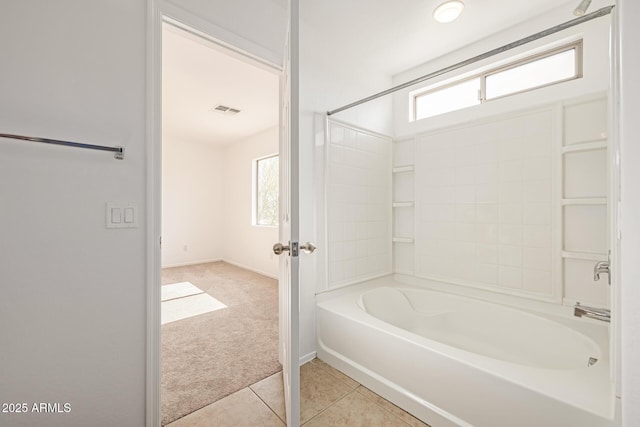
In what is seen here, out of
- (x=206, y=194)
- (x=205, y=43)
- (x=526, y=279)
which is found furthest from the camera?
(x=206, y=194)

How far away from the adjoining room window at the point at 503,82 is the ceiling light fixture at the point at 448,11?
658mm

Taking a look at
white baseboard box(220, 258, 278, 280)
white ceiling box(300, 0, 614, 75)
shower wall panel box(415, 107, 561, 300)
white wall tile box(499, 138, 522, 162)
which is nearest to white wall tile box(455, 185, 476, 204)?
shower wall panel box(415, 107, 561, 300)

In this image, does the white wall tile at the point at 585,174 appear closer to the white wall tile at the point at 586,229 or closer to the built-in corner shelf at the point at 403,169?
the white wall tile at the point at 586,229

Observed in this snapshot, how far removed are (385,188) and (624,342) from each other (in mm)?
2255

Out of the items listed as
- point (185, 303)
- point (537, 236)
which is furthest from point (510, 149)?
point (185, 303)

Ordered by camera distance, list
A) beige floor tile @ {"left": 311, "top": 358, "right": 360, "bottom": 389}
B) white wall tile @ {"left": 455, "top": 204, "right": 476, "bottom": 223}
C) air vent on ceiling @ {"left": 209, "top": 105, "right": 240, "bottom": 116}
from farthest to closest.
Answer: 1. air vent on ceiling @ {"left": 209, "top": 105, "right": 240, "bottom": 116}
2. white wall tile @ {"left": 455, "top": 204, "right": 476, "bottom": 223}
3. beige floor tile @ {"left": 311, "top": 358, "right": 360, "bottom": 389}

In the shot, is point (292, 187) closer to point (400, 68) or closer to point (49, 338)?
point (49, 338)

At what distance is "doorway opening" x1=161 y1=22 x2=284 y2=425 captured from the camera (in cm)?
187

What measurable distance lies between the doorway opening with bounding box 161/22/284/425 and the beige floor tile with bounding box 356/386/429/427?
1.98 feet

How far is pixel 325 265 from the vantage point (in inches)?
84.5

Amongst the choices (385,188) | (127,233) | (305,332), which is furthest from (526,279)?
(127,233)

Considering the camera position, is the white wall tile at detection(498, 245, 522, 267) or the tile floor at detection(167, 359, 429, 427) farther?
the white wall tile at detection(498, 245, 522, 267)

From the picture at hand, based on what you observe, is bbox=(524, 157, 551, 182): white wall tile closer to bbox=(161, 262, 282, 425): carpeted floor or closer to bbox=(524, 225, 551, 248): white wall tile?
bbox=(524, 225, 551, 248): white wall tile

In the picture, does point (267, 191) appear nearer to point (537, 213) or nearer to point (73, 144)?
point (73, 144)
